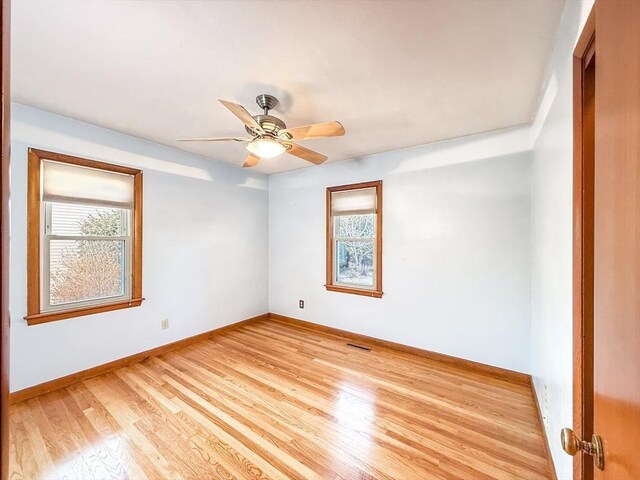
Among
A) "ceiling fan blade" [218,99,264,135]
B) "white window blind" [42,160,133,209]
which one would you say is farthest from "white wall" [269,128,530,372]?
"white window blind" [42,160,133,209]

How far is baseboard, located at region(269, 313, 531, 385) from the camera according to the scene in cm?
261

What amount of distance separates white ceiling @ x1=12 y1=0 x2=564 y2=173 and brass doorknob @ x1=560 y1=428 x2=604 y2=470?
1.70m

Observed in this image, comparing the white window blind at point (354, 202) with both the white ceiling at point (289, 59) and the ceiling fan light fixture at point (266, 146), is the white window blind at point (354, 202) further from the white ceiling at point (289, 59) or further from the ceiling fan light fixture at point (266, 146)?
the ceiling fan light fixture at point (266, 146)

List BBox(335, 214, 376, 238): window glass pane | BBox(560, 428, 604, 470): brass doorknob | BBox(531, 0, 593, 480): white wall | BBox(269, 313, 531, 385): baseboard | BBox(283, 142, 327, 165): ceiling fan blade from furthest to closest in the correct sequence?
BBox(335, 214, 376, 238): window glass pane < BBox(269, 313, 531, 385): baseboard < BBox(283, 142, 327, 165): ceiling fan blade < BBox(531, 0, 593, 480): white wall < BBox(560, 428, 604, 470): brass doorknob

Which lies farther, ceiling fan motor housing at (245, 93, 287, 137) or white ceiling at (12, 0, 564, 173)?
ceiling fan motor housing at (245, 93, 287, 137)

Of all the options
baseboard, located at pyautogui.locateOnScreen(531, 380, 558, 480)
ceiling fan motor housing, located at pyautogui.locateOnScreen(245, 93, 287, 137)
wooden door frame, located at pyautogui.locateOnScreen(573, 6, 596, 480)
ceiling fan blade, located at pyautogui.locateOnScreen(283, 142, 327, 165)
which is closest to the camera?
wooden door frame, located at pyautogui.locateOnScreen(573, 6, 596, 480)

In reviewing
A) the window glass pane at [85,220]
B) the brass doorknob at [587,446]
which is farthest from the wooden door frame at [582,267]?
the window glass pane at [85,220]

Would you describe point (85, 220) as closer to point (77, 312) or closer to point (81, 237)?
point (81, 237)

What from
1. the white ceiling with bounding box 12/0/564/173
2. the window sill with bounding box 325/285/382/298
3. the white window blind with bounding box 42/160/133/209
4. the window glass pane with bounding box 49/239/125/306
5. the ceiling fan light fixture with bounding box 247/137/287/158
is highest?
the white ceiling with bounding box 12/0/564/173

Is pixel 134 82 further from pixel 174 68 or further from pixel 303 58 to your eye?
pixel 303 58

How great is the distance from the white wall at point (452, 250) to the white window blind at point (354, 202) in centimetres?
16

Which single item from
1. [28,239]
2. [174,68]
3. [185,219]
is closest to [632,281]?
[174,68]

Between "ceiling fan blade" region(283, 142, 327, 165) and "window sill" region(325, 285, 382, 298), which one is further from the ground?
"ceiling fan blade" region(283, 142, 327, 165)

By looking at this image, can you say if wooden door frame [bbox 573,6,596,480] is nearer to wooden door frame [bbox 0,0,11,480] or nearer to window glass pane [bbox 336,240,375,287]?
wooden door frame [bbox 0,0,11,480]
